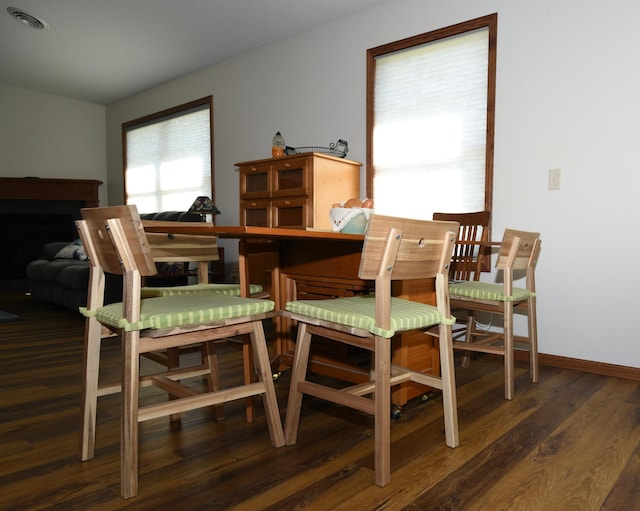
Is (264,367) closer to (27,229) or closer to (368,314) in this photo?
(368,314)

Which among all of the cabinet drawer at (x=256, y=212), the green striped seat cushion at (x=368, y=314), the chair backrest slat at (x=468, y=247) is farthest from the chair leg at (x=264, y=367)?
the cabinet drawer at (x=256, y=212)

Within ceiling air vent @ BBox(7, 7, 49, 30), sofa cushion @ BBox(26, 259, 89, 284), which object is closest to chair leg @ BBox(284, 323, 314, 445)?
sofa cushion @ BBox(26, 259, 89, 284)

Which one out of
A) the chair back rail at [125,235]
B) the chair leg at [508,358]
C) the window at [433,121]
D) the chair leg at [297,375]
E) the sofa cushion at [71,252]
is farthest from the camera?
the sofa cushion at [71,252]

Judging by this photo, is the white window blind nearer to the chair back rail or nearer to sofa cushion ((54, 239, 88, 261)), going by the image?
the chair back rail

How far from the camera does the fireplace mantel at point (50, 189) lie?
19.2 ft

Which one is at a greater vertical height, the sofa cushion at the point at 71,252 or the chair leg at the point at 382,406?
the sofa cushion at the point at 71,252

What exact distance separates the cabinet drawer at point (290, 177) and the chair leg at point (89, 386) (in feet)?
7.28

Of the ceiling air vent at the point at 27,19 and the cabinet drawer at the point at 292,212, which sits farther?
the ceiling air vent at the point at 27,19

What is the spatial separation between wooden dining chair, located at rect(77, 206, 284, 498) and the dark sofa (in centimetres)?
238

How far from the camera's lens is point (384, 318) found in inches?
52.7

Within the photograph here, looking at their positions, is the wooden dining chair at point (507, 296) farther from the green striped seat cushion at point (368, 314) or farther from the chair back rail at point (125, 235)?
the chair back rail at point (125, 235)

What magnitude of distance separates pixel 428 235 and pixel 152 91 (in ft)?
17.4

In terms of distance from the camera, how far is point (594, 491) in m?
1.37

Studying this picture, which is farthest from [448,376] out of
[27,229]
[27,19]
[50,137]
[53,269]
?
[50,137]
